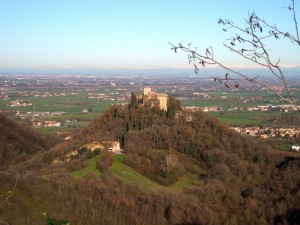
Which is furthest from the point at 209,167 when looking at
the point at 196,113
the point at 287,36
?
the point at 287,36

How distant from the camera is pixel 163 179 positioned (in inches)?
943

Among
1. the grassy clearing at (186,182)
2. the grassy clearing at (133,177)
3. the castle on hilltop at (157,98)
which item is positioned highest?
the castle on hilltop at (157,98)

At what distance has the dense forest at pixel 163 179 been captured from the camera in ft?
59.8

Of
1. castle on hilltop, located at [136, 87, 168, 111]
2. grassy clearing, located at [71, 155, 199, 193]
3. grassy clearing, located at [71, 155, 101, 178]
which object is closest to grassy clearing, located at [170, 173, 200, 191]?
grassy clearing, located at [71, 155, 199, 193]

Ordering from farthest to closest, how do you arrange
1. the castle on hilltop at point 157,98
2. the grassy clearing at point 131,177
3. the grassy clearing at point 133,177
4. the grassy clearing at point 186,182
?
the castle on hilltop at point 157,98 → the grassy clearing at point 186,182 → the grassy clearing at point 133,177 → the grassy clearing at point 131,177

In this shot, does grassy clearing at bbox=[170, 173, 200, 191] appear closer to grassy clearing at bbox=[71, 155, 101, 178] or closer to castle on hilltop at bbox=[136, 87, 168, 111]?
grassy clearing at bbox=[71, 155, 101, 178]

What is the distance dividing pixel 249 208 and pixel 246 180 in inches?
208

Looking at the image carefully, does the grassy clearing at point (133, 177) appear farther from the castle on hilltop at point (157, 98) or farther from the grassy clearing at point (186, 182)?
the castle on hilltop at point (157, 98)

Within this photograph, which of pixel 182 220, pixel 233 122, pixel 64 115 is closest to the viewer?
pixel 182 220

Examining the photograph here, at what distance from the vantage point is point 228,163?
85.4ft

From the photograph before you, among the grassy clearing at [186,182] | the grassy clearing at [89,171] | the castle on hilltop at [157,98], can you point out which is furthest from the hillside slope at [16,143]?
the grassy clearing at [186,182]

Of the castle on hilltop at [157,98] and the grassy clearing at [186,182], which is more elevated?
the castle on hilltop at [157,98]

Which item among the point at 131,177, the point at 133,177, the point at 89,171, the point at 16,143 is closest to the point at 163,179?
the point at 133,177

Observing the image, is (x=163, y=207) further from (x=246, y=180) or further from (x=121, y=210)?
(x=246, y=180)
